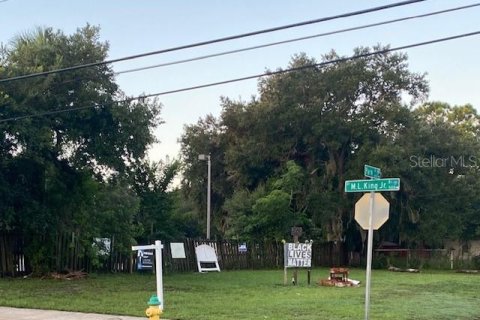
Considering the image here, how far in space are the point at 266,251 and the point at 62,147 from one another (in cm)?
1463

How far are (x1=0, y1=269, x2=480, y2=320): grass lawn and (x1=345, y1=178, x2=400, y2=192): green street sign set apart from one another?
267cm

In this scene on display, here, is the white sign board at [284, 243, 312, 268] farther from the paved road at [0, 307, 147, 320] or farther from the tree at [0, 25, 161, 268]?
the paved road at [0, 307, 147, 320]

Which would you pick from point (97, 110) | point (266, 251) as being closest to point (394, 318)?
point (97, 110)

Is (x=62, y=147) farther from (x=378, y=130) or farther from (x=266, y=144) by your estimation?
(x=378, y=130)

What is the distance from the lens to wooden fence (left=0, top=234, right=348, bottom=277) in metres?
21.7

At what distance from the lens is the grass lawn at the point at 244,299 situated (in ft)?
42.0

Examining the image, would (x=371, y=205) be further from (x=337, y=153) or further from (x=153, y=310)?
(x=337, y=153)

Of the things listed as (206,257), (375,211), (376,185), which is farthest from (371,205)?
(206,257)

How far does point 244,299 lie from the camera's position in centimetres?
1545

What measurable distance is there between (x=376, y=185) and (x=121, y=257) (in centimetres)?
1620

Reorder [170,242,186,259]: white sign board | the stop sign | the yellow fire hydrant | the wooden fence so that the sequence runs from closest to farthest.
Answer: the yellow fire hydrant
the stop sign
the wooden fence
[170,242,186,259]: white sign board

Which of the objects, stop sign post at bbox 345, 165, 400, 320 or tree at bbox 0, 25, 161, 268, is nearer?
stop sign post at bbox 345, 165, 400, 320

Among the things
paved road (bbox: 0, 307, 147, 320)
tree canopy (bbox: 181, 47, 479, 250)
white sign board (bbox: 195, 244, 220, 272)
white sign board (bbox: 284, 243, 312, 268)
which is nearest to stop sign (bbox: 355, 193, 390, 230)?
paved road (bbox: 0, 307, 147, 320)

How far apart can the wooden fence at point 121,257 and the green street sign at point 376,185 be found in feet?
44.0
